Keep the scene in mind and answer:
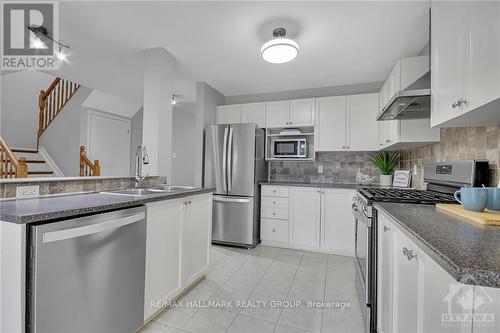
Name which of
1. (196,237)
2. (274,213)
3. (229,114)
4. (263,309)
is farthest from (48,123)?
(263,309)

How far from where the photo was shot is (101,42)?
247 cm

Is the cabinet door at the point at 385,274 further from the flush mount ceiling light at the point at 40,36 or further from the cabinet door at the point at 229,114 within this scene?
the flush mount ceiling light at the point at 40,36

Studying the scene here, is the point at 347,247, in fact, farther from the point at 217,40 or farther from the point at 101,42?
the point at 101,42

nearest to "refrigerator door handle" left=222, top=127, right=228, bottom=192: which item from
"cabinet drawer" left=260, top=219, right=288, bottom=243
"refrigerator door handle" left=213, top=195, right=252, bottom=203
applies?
"refrigerator door handle" left=213, top=195, right=252, bottom=203

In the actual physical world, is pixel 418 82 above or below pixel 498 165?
above

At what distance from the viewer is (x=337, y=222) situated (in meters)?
3.04

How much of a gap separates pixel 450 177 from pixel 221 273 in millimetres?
2227

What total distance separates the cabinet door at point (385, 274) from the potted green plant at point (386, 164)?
192 cm

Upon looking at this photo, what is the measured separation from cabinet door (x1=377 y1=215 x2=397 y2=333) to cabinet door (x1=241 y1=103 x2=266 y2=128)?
2.52 m

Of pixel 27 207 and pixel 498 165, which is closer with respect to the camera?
pixel 27 207

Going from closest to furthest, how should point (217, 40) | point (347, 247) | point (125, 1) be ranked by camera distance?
point (125, 1) → point (217, 40) → point (347, 247)

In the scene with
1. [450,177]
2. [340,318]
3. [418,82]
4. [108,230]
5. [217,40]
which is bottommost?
[340,318]

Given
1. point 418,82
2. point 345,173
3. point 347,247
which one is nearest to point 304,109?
point 345,173

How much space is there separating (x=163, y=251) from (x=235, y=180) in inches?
68.7
